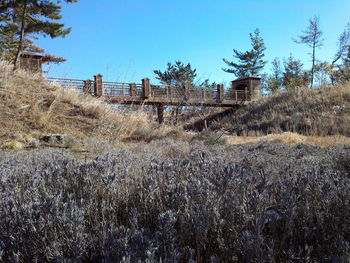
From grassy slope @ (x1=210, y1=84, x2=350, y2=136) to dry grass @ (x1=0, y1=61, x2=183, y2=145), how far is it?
31.7 feet

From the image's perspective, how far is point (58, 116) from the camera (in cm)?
726

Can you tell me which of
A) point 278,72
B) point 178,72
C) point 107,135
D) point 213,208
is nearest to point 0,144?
point 107,135

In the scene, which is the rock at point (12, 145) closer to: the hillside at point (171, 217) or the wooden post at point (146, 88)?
the hillside at point (171, 217)

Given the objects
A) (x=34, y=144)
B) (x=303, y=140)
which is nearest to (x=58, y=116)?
(x=34, y=144)

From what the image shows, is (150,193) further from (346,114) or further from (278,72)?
(278,72)

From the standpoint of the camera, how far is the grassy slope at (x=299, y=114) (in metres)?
15.1

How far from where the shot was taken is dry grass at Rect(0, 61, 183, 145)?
6301 millimetres

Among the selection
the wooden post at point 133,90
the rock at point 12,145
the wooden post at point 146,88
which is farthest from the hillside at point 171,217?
the wooden post at point 146,88

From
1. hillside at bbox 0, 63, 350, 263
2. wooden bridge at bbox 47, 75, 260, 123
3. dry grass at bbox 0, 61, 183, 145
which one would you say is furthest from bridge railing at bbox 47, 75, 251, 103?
hillside at bbox 0, 63, 350, 263

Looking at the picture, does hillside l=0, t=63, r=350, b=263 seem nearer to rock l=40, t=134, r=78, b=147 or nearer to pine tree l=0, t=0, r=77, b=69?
rock l=40, t=134, r=78, b=147

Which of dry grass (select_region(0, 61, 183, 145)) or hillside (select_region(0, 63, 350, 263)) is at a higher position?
dry grass (select_region(0, 61, 183, 145))

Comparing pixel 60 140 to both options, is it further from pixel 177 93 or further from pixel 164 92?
pixel 164 92

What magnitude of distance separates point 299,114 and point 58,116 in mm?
16705

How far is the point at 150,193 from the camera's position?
5.23ft
